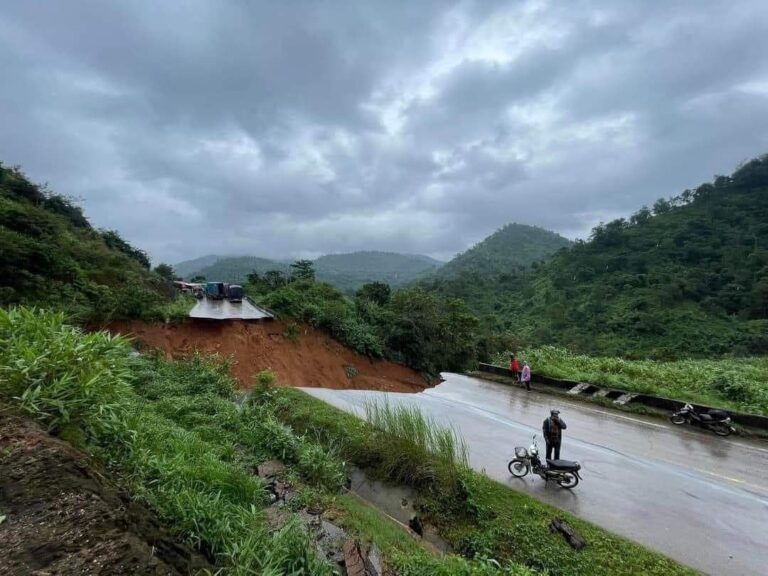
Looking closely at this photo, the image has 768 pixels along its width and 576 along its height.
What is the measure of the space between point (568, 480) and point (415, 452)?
284 cm

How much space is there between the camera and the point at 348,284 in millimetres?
139000

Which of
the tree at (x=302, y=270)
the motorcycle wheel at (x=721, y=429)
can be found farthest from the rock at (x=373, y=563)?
the tree at (x=302, y=270)

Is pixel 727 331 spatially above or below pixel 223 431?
above

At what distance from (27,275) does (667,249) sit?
62950mm

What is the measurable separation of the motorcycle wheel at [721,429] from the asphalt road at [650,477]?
0.90ft

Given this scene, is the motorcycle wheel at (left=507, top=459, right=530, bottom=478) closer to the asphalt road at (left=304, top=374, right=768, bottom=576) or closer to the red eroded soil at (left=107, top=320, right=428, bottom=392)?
the asphalt road at (left=304, top=374, right=768, bottom=576)

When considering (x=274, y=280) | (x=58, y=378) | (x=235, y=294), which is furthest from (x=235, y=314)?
(x=274, y=280)

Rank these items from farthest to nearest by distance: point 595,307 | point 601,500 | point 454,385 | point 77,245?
point 595,307, point 454,385, point 77,245, point 601,500

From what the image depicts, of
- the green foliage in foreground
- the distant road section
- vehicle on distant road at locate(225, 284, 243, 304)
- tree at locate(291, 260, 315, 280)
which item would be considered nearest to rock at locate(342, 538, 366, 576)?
the green foliage in foreground

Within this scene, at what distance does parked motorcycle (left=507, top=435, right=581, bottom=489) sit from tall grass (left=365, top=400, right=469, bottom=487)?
4.06ft

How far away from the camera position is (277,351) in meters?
18.0

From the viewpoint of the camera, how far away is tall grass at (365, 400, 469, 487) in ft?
20.9

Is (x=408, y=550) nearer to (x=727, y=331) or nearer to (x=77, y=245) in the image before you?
(x=77, y=245)

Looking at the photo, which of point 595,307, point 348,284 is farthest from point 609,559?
point 348,284
